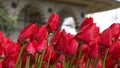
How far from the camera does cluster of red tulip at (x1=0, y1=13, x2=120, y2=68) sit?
107 cm

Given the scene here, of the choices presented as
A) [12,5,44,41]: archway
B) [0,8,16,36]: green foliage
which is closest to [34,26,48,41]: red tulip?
[0,8,16,36]: green foliage

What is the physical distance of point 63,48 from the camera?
1070mm

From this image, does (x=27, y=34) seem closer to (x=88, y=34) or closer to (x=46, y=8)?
(x=88, y=34)

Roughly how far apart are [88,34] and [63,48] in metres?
0.09

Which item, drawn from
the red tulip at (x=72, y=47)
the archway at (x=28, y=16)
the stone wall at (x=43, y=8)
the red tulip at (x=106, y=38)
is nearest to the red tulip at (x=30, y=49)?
the red tulip at (x=72, y=47)

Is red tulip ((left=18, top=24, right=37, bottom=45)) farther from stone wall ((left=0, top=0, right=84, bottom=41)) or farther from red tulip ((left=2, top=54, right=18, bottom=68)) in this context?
stone wall ((left=0, top=0, right=84, bottom=41))

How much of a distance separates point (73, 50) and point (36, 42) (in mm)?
141

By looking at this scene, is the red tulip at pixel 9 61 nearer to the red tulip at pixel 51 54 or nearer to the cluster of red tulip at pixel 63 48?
the cluster of red tulip at pixel 63 48

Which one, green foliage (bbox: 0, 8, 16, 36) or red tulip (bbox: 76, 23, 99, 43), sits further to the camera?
green foliage (bbox: 0, 8, 16, 36)

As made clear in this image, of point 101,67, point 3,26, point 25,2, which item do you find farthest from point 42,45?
point 25,2

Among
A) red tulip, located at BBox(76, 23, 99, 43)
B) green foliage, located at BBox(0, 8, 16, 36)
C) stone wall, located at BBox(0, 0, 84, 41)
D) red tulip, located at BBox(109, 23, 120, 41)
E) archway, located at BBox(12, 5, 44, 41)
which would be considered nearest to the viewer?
red tulip, located at BBox(76, 23, 99, 43)

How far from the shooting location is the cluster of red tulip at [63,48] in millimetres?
Result: 1067

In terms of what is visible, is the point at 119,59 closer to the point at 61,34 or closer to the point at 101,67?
the point at 101,67

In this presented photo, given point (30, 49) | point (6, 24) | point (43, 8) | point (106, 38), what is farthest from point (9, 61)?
point (43, 8)
